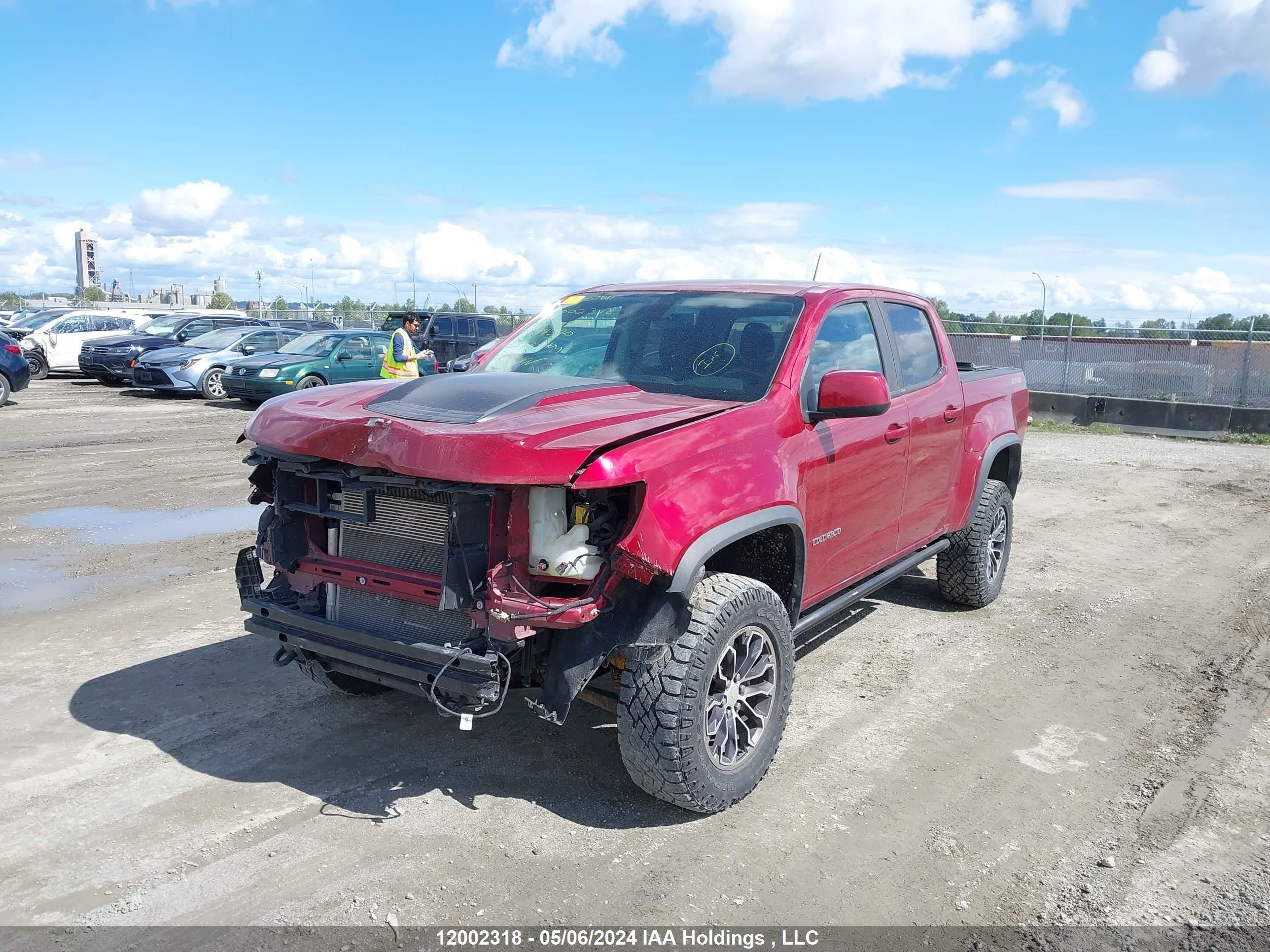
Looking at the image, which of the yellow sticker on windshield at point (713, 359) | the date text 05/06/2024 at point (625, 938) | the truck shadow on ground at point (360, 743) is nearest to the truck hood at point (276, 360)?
the truck shadow on ground at point (360, 743)

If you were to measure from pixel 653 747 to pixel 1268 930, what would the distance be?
2.02 metres

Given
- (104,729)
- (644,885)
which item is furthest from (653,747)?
(104,729)

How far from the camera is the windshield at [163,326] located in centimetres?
2527

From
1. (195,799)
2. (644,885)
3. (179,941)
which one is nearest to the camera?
(179,941)

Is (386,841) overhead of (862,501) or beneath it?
beneath

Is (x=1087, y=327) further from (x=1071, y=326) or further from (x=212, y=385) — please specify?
(x=212, y=385)

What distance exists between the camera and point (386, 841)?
355 cm

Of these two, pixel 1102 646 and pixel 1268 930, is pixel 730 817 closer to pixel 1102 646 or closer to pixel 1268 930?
pixel 1268 930

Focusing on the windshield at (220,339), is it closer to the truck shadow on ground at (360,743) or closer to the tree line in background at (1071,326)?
the tree line in background at (1071,326)

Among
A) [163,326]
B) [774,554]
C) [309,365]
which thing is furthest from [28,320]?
[774,554]

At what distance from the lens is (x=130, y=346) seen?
22.0 meters

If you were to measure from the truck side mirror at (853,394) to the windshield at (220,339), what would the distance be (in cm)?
1905

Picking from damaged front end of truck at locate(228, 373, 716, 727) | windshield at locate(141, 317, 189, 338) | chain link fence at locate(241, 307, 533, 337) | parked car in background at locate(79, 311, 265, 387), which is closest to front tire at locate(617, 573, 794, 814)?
damaged front end of truck at locate(228, 373, 716, 727)

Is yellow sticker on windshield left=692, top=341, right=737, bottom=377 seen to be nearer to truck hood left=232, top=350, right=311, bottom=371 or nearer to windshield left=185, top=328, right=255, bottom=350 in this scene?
truck hood left=232, top=350, right=311, bottom=371
